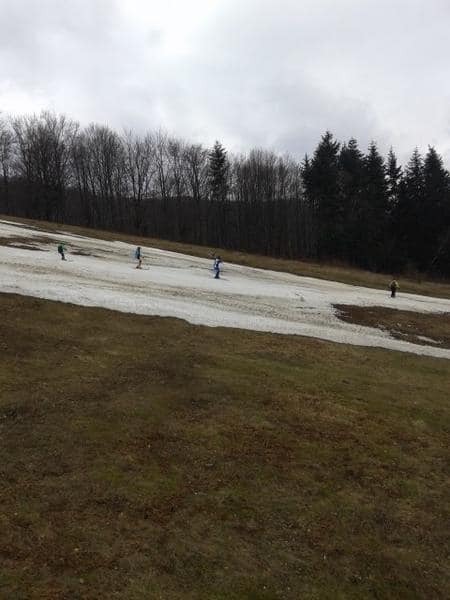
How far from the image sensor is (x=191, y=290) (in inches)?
1266

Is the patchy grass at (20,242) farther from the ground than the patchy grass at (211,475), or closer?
farther from the ground

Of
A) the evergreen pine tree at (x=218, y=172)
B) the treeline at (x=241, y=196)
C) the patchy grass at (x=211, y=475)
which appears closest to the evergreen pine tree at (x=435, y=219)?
the treeline at (x=241, y=196)

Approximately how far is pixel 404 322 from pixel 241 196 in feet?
222

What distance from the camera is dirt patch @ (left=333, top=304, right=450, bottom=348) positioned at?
28453 millimetres

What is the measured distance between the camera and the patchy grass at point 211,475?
8.06 meters

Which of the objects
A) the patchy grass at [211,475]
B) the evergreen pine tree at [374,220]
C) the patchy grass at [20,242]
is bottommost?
the patchy grass at [211,475]

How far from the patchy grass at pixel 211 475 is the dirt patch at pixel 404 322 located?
8.93 metres

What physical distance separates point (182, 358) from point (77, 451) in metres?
7.72

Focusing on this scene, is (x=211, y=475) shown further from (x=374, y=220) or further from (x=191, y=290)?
(x=374, y=220)

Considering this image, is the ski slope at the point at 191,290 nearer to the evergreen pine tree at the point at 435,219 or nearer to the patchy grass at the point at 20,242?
the patchy grass at the point at 20,242

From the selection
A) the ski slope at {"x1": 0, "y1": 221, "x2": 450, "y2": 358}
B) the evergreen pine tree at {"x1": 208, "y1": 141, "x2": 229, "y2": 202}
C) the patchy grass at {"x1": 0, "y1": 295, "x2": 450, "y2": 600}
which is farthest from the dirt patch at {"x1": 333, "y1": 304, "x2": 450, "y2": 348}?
the evergreen pine tree at {"x1": 208, "y1": 141, "x2": 229, "y2": 202}

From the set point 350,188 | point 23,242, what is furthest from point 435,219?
point 23,242

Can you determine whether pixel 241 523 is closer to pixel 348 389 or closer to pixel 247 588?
pixel 247 588

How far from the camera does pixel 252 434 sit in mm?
13312
